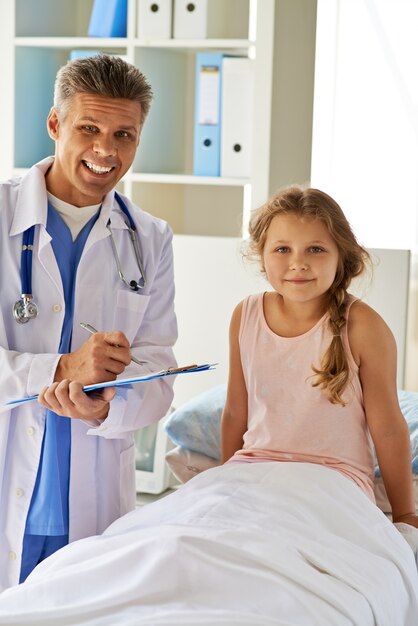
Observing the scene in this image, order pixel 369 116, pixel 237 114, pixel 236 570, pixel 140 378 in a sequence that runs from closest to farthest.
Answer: pixel 236 570, pixel 140 378, pixel 237 114, pixel 369 116

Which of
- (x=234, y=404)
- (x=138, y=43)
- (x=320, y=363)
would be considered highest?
(x=138, y=43)

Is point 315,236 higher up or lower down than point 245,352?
higher up

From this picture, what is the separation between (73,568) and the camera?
4.45 feet

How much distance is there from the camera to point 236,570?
50.2 inches

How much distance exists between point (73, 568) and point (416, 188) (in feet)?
6.32

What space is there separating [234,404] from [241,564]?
2.03 ft

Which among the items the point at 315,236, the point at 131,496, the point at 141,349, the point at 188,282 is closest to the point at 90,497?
the point at 131,496

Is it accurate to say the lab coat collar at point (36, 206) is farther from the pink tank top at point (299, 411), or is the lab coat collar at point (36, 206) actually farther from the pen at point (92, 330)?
the pink tank top at point (299, 411)

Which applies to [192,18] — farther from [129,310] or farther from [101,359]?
[101,359]

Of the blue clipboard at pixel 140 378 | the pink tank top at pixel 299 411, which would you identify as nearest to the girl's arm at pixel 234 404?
the pink tank top at pixel 299 411

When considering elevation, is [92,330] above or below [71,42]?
below

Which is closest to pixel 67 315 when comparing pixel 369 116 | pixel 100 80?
pixel 100 80

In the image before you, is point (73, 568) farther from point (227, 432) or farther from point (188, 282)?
point (188, 282)

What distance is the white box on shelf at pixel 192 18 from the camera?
2830 mm
